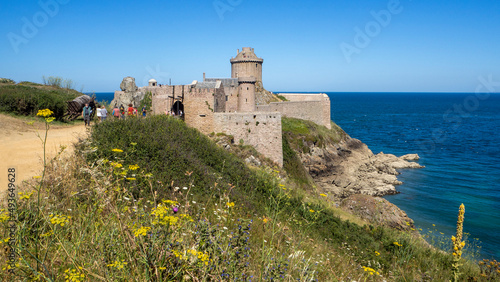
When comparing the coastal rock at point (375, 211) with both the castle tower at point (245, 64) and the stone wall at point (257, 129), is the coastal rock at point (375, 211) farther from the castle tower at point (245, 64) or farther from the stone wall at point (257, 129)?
the castle tower at point (245, 64)

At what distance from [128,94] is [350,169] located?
24.4 m

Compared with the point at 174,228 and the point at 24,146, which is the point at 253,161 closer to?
the point at 24,146

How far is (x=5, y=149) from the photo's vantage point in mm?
10938

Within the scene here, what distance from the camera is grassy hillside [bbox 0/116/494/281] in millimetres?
3326

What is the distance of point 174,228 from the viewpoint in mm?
3902

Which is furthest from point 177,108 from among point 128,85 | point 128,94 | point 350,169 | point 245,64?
point 245,64

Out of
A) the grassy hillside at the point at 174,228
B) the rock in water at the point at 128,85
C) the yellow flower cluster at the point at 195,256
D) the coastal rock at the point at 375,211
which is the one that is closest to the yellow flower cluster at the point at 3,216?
the grassy hillside at the point at 174,228

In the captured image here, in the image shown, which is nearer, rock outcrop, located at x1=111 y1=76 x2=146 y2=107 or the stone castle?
the stone castle

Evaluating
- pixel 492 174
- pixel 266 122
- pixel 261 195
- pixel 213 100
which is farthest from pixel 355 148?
pixel 261 195

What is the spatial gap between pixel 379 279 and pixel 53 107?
18946 mm

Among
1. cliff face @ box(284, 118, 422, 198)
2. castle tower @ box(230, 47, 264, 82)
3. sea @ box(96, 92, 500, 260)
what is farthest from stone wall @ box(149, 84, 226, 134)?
castle tower @ box(230, 47, 264, 82)

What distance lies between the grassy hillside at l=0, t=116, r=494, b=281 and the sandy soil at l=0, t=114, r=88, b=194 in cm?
130

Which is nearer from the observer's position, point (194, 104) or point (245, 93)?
point (194, 104)

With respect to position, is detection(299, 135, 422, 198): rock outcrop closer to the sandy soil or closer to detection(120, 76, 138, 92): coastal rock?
detection(120, 76, 138, 92): coastal rock
